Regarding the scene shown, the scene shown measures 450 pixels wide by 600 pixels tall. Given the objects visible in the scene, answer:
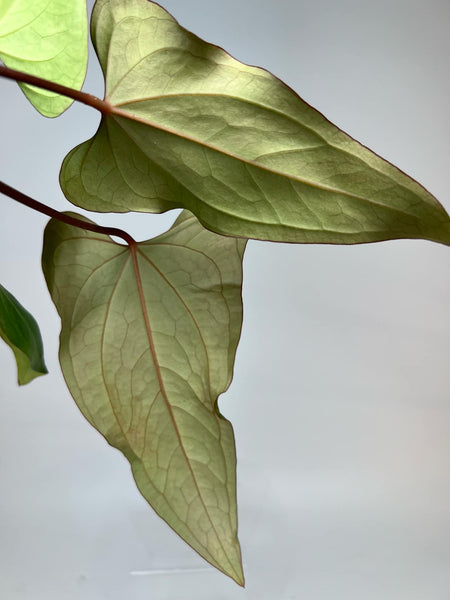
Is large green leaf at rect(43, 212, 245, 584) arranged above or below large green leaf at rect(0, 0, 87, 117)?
below

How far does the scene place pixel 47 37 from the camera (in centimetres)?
26

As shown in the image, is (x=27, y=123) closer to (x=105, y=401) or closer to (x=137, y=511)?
(x=137, y=511)

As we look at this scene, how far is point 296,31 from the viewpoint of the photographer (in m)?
0.79

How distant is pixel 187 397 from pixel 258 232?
0.09m

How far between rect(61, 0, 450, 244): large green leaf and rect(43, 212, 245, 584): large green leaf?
0.04m

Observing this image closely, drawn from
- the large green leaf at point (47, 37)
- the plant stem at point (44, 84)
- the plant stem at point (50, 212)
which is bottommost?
the plant stem at point (50, 212)

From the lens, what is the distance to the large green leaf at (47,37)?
255mm

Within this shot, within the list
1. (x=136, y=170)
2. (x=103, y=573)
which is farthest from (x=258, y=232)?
(x=103, y=573)

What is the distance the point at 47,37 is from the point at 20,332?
0.38 ft

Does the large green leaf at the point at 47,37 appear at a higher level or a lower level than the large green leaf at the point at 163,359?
higher

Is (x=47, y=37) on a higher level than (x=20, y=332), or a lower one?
higher

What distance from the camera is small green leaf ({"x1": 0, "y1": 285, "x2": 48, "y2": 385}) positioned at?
26 centimetres

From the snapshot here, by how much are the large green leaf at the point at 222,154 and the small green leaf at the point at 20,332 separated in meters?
0.06

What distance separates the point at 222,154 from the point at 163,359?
3.7 inches
